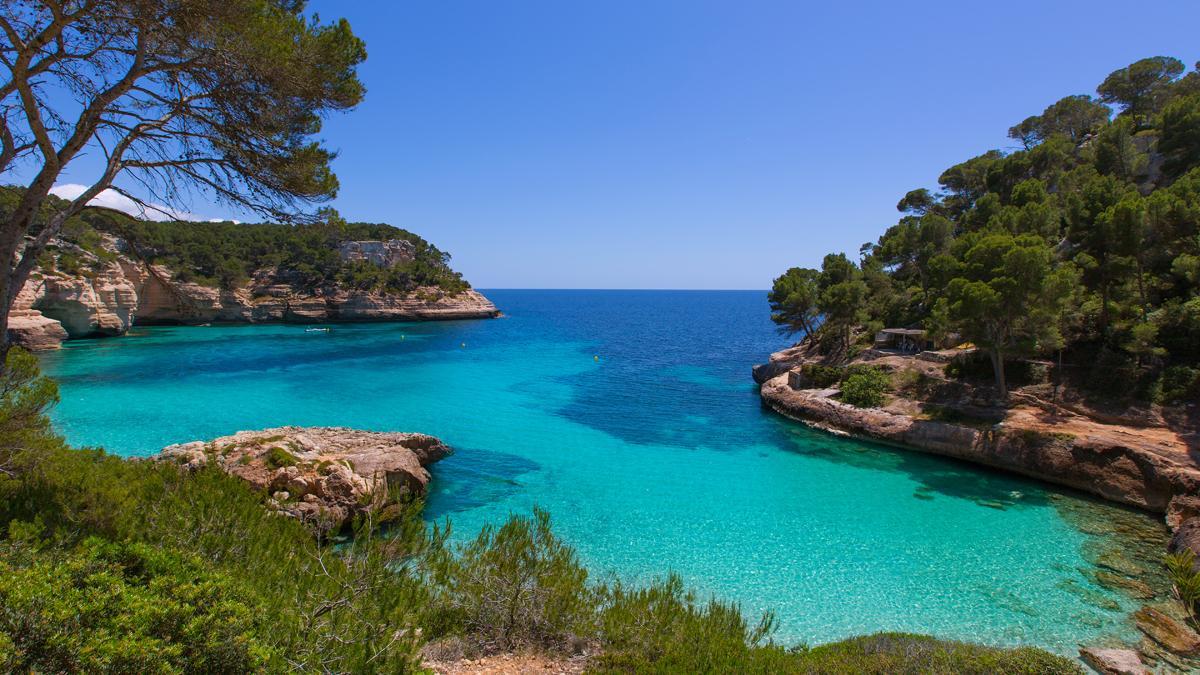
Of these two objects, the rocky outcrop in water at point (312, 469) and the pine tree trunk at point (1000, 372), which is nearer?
the rocky outcrop in water at point (312, 469)

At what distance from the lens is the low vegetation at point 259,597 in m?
3.80

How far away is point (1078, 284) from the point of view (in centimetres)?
2031

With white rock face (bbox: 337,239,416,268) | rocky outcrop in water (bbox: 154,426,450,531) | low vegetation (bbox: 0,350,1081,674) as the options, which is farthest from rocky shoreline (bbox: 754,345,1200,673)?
white rock face (bbox: 337,239,416,268)

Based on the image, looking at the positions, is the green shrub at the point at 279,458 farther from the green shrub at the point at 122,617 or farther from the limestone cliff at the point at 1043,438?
the limestone cliff at the point at 1043,438

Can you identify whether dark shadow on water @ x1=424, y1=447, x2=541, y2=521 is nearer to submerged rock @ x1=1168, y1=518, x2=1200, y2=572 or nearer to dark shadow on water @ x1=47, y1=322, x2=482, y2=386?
submerged rock @ x1=1168, y1=518, x2=1200, y2=572

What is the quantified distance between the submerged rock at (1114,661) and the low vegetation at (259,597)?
2.04 metres

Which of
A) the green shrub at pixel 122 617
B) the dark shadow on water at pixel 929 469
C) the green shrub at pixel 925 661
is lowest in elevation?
the dark shadow on water at pixel 929 469

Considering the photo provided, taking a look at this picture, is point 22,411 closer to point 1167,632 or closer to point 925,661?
point 925,661

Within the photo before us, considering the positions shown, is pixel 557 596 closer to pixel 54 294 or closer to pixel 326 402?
pixel 326 402

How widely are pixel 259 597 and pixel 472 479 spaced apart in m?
11.1

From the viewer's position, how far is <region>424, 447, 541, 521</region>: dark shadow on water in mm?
13852

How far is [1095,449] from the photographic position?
15.1 m

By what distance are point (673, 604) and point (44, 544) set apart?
6.41 metres

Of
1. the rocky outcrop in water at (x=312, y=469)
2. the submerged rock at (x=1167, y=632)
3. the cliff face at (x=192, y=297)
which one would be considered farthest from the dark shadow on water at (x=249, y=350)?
the submerged rock at (x=1167, y=632)
